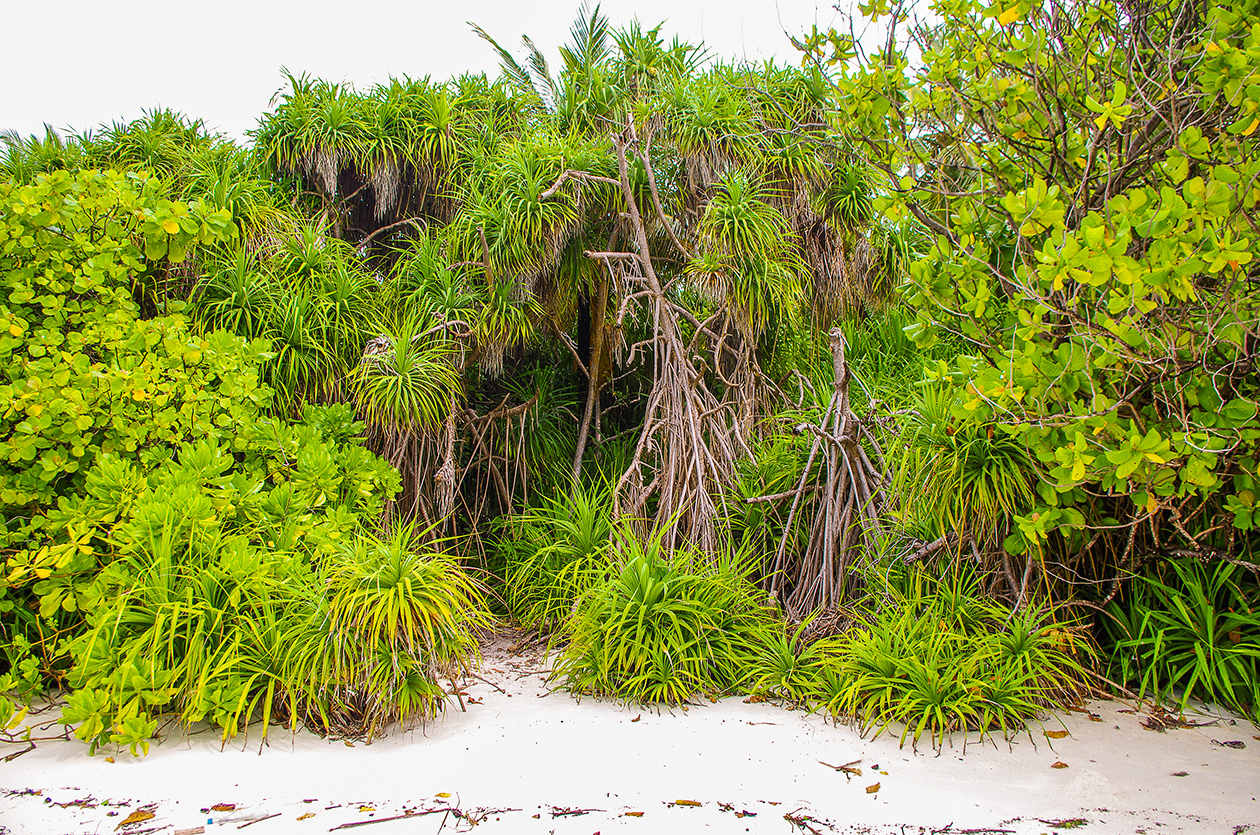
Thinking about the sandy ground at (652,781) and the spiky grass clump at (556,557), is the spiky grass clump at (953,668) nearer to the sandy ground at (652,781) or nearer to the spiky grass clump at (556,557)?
the sandy ground at (652,781)

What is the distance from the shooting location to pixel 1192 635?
10.6 feet

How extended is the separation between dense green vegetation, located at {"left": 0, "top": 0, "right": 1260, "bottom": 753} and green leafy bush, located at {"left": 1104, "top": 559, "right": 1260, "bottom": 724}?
0.07ft

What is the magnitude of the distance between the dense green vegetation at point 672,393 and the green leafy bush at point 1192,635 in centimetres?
2

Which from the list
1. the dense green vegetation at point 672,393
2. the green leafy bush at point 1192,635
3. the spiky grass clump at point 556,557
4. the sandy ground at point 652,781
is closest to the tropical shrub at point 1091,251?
the dense green vegetation at point 672,393

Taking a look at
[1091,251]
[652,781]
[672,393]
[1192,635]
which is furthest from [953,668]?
[672,393]

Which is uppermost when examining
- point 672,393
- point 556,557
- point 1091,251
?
point 1091,251

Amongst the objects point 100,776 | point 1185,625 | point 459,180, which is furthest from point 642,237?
point 100,776

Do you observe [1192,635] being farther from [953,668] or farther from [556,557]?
[556,557]

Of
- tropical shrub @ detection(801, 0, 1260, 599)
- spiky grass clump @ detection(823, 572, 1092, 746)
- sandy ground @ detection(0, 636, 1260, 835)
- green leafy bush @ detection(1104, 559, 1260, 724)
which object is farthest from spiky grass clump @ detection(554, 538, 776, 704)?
green leafy bush @ detection(1104, 559, 1260, 724)

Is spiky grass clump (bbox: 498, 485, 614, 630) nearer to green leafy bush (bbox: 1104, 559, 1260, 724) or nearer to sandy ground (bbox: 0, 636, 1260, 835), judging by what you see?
A: sandy ground (bbox: 0, 636, 1260, 835)

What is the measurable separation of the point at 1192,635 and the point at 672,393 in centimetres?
272

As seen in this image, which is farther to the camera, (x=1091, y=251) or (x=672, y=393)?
(x=672, y=393)

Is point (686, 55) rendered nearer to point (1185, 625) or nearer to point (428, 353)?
point (428, 353)

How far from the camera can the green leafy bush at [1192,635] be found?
3.07 m
